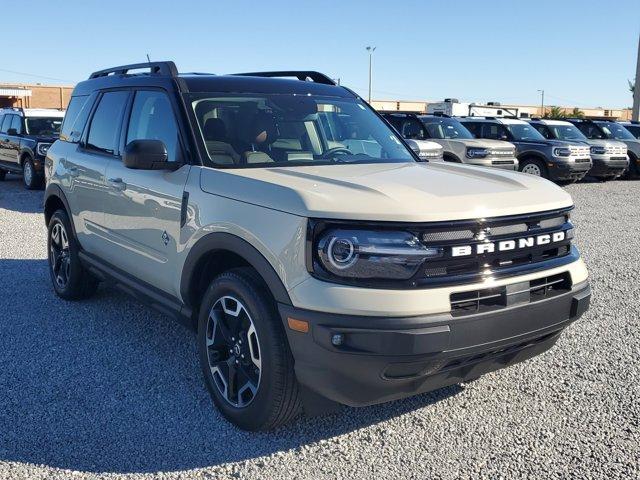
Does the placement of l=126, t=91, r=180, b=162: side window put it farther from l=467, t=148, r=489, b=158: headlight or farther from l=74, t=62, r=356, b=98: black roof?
l=467, t=148, r=489, b=158: headlight

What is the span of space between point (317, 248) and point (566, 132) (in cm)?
1749

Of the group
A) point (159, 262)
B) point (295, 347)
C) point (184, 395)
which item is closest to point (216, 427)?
point (184, 395)

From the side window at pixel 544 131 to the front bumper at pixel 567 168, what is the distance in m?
2.28

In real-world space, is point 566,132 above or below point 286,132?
above

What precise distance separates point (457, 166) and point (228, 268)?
1702 millimetres

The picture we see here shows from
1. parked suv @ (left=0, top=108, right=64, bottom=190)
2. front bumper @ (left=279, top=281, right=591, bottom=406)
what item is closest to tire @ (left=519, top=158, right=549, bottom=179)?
parked suv @ (left=0, top=108, right=64, bottom=190)

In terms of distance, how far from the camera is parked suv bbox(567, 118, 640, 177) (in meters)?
19.9

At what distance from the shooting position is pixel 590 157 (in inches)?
671

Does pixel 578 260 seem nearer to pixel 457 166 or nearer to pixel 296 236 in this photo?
pixel 457 166

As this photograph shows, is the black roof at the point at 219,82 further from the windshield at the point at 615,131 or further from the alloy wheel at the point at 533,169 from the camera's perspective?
the windshield at the point at 615,131

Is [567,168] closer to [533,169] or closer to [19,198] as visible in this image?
[533,169]

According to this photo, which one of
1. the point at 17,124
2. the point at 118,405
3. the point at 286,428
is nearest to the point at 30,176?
the point at 17,124

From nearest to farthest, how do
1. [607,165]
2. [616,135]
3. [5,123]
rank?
[5,123], [607,165], [616,135]

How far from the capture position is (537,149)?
1672cm
